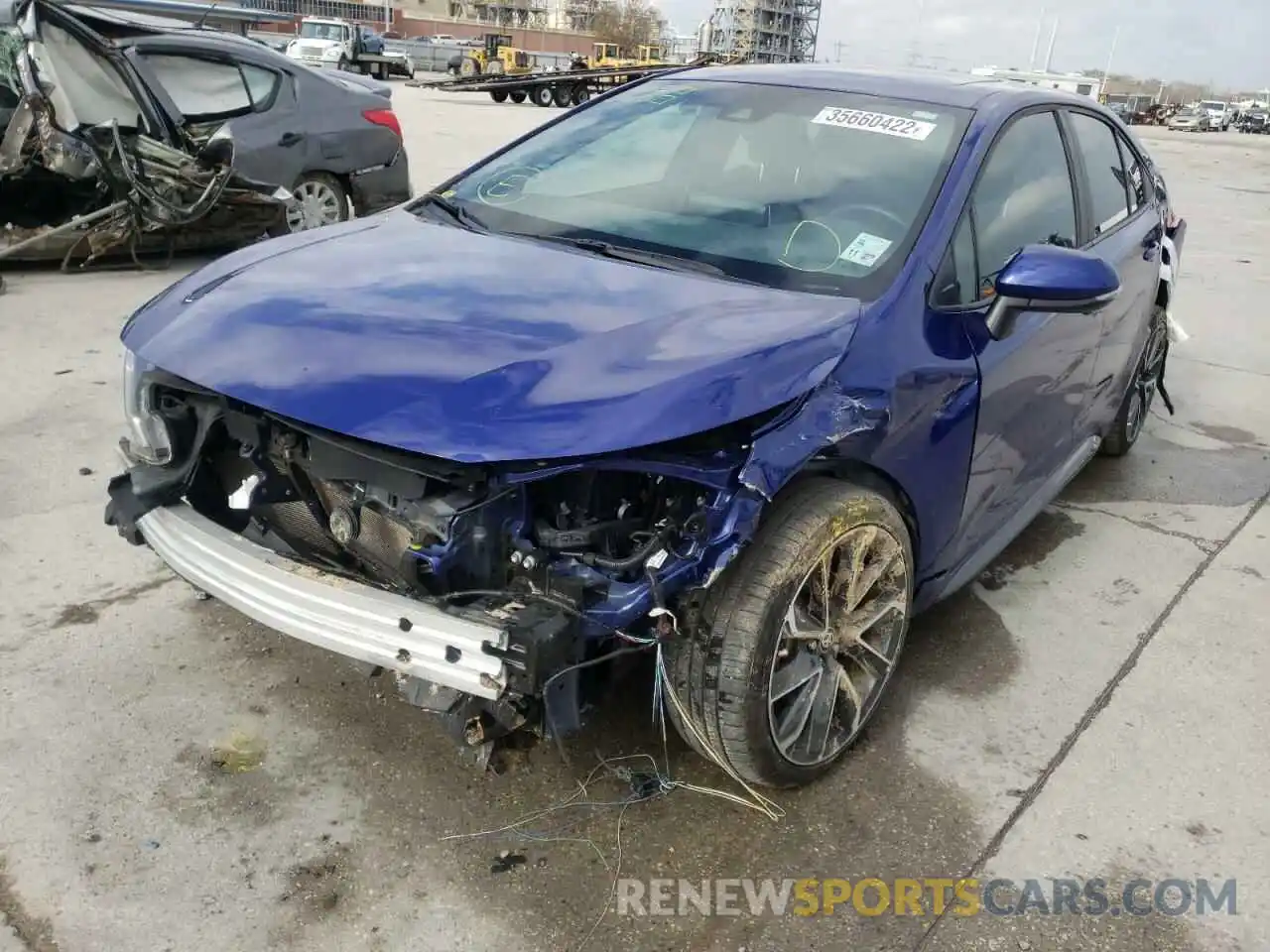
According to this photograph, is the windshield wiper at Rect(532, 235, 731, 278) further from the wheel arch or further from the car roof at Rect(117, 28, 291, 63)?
the car roof at Rect(117, 28, 291, 63)

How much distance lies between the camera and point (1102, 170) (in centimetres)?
391

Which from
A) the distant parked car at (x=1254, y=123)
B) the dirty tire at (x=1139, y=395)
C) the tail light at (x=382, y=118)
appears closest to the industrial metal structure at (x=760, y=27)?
the distant parked car at (x=1254, y=123)

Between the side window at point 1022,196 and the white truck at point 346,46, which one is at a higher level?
the side window at point 1022,196

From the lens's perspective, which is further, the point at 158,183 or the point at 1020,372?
the point at 158,183

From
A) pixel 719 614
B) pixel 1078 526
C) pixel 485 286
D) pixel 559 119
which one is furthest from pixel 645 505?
pixel 1078 526

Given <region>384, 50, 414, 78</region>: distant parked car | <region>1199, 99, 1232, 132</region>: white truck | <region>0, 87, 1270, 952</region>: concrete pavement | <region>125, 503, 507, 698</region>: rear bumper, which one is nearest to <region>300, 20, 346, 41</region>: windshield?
<region>384, 50, 414, 78</region>: distant parked car

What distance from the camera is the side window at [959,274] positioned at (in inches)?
104

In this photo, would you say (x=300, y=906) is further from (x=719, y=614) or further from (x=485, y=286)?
(x=485, y=286)

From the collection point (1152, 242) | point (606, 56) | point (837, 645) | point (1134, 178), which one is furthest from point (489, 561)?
point (606, 56)

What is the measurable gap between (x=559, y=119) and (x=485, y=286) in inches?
60.4

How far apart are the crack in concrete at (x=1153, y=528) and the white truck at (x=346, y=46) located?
127 ft

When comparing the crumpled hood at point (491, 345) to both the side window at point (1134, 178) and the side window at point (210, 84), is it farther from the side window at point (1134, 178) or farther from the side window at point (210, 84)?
the side window at point (210, 84)

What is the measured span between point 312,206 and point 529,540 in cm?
622

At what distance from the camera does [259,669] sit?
9.61 feet
